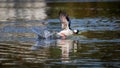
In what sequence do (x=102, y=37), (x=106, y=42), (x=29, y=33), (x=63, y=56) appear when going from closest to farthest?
(x=63, y=56), (x=106, y=42), (x=102, y=37), (x=29, y=33)

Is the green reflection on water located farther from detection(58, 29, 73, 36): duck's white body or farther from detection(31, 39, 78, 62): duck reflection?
detection(31, 39, 78, 62): duck reflection

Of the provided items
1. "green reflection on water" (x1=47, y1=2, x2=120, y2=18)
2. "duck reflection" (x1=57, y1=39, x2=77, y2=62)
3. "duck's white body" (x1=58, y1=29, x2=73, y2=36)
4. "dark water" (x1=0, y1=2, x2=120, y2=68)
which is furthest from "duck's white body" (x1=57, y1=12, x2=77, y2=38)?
"green reflection on water" (x1=47, y1=2, x2=120, y2=18)

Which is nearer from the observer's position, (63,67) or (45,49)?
(63,67)

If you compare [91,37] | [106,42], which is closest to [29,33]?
[91,37]

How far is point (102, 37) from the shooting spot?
2770 cm

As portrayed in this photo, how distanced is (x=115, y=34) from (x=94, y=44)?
4608mm

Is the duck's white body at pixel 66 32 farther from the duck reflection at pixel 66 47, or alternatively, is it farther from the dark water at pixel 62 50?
the duck reflection at pixel 66 47

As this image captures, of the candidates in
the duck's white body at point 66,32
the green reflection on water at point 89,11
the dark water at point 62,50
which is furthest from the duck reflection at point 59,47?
the green reflection on water at point 89,11

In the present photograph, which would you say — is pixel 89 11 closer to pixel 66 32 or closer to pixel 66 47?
pixel 66 32

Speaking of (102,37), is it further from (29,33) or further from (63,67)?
(63,67)

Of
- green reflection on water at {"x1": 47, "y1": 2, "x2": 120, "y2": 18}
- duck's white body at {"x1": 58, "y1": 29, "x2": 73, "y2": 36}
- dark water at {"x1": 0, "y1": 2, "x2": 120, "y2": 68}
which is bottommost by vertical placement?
dark water at {"x1": 0, "y1": 2, "x2": 120, "y2": 68}

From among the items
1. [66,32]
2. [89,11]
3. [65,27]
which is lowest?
[66,32]

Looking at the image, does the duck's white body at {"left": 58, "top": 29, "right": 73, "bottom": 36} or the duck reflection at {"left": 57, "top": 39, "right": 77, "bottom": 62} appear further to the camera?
the duck's white body at {"left": 58, "top": 29, "right": 73, "bottom": 36}

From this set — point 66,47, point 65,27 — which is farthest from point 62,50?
point 65,27
